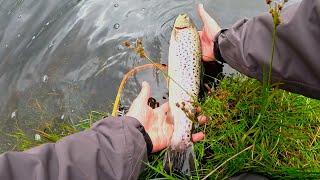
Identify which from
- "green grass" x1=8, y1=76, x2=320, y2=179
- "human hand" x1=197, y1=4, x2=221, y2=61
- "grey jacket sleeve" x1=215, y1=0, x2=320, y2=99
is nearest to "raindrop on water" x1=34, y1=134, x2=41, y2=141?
"green grass" x1=8, y1=76, x2=320, y2=179

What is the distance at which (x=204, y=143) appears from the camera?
3.38 m

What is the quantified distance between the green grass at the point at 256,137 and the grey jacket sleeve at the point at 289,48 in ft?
0.78

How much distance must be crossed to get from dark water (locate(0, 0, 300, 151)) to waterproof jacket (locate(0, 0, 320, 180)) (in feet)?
4.20

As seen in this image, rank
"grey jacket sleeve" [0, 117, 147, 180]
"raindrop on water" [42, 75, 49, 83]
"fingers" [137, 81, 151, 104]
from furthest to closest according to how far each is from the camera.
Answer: "raindrop on water" [42, 75, 49, 83]
"fingers" [137, 81, 151, 104]
"grey jacket sleeve" [0, 117, 147, 180]

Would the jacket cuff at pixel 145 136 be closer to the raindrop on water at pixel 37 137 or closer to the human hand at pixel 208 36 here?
the human hand at pixel 208 36

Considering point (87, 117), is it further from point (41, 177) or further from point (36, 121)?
point (41, 177)

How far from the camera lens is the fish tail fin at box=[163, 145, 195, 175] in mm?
3152

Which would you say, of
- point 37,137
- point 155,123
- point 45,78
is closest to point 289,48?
point 155,123

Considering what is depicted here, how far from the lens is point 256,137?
3193mm

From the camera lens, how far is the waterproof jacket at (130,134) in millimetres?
2438

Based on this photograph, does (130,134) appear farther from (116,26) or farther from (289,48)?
(116,26)

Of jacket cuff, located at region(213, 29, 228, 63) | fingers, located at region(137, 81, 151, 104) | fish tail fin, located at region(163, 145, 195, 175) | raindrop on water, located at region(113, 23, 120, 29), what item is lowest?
fish tail fin, located at region(163, 145, 195, 175)

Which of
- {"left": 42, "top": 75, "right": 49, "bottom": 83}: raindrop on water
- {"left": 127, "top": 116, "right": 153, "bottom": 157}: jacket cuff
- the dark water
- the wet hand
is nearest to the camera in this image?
{"left": 127, "top": 116, "right": 153, "bottom": 157}: jacket cuff

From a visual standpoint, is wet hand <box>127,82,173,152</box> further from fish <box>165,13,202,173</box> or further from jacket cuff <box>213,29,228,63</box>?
jacket cuff <box>213,29,228,63</box>
